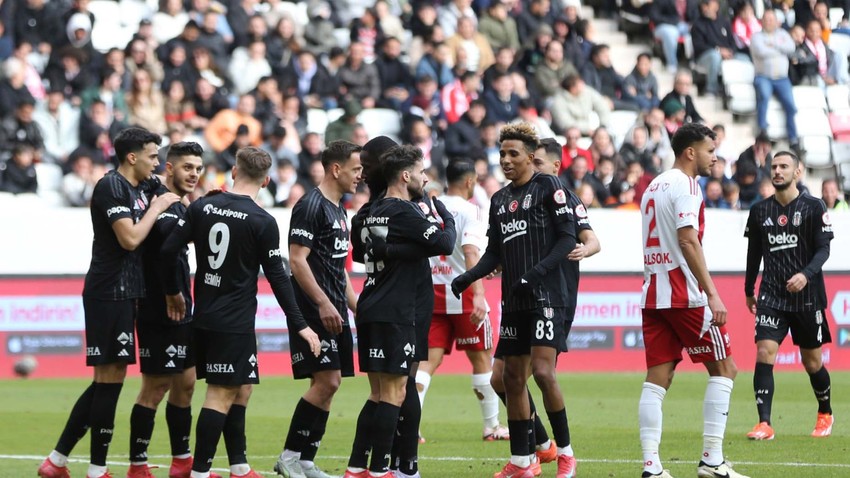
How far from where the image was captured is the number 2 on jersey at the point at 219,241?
9.13m

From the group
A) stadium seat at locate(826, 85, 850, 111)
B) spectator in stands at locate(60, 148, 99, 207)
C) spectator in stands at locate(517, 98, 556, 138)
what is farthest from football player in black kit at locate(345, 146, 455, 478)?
stadium seat at locate(826, 85, 850, 111)

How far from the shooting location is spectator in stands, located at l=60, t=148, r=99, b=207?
1995 cm

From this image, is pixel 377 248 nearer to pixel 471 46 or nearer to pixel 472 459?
pixel 472 459

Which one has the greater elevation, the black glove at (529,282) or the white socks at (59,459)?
the black glove at (529,282)

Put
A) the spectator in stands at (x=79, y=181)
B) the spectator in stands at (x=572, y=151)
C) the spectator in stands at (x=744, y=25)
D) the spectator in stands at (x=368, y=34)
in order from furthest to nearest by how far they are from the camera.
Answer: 1. the spectator in stands at (x=744, y=25)
2. the spectator in stands at (x=368, y=34)
3. the spectator in stands at (x=572, y=151)
4. the spectator in stands at (x=79, y=181)

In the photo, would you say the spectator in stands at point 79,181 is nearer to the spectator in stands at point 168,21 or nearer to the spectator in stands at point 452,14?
the spectator in stands at point 168,21

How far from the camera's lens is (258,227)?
9164 mm

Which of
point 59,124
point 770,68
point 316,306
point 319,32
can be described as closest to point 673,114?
point 770,68

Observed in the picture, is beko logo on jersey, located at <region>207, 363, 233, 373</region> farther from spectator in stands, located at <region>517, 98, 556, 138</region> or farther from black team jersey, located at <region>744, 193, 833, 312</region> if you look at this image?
spectator in stands, located at <region>517, 98, 556, 138</region>

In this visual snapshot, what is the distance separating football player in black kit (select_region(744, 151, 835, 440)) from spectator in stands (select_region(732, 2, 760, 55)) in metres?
15.2

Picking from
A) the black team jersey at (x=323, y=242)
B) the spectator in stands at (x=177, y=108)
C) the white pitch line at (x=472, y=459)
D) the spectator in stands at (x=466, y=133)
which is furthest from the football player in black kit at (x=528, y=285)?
the spectator in stands at (x=177, y=108)

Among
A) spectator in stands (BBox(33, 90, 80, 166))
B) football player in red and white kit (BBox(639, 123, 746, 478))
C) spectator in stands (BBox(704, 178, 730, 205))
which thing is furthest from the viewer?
spectator in stands (BBox(704, 178, 730, 205))

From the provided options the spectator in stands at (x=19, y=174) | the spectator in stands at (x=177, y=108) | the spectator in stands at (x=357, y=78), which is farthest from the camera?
the spectator in stands at (x=357, y=78)

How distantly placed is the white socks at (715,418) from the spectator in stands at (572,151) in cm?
1295
